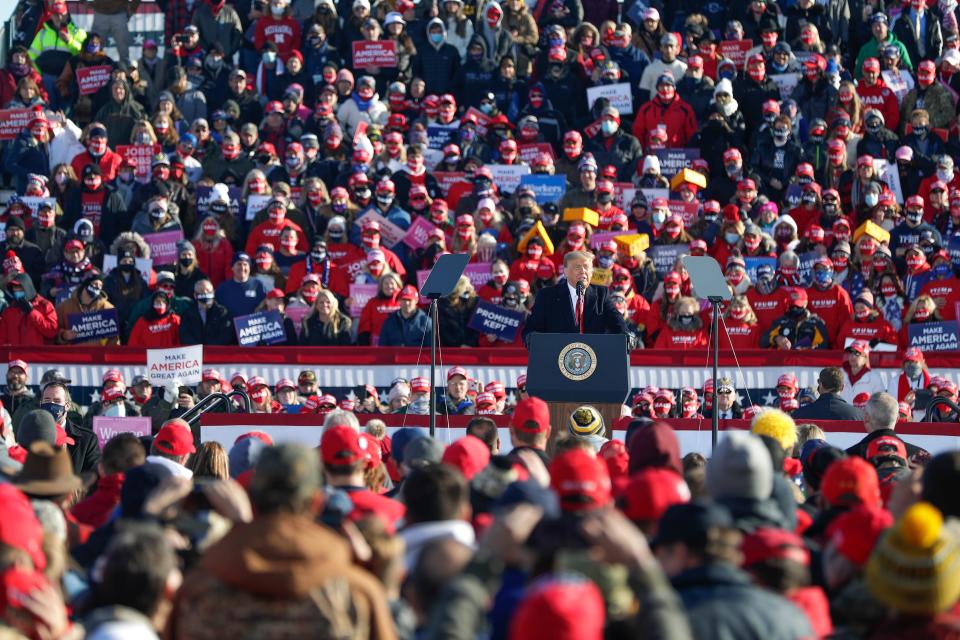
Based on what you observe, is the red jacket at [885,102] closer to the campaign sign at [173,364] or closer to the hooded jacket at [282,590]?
the campaign sign at [173,364]

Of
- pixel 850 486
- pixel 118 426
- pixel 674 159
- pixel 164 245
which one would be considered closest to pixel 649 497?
pixel 850 486

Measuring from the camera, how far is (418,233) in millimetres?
18969

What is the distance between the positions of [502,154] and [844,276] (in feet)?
15.1

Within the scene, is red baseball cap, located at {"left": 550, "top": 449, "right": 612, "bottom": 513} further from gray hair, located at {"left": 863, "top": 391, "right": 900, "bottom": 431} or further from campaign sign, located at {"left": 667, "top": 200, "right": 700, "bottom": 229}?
campaign sign, located at {"left": 667, "top": 200, "right": 700, "bottom": 229}

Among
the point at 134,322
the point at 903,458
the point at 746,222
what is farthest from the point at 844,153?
the point at 903,458

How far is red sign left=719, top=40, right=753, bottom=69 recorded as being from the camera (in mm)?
21859

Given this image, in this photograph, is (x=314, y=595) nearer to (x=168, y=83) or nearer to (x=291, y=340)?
(x=291, y=340)

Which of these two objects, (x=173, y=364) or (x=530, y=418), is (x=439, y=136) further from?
(x=530, y=418)

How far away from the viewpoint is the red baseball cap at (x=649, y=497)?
6168 mm

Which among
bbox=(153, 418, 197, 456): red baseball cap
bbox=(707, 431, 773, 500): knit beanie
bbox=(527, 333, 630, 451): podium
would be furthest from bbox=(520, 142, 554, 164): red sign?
bbox=(707, 431, 773, 500): knit beanie

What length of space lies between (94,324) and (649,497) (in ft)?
41.2

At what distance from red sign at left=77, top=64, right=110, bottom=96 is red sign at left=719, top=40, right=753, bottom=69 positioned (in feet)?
27.1

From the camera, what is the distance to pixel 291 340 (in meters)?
17.4

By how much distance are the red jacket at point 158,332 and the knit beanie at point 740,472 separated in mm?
11824
